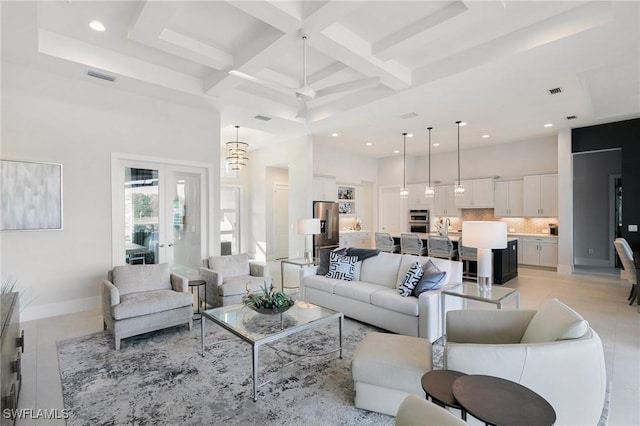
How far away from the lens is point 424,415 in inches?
45.8

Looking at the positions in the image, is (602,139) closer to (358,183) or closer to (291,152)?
(358,183)

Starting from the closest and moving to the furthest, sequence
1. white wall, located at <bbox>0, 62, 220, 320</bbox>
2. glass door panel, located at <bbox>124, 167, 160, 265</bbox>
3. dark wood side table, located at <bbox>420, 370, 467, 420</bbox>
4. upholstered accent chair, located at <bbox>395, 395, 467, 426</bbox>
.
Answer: upholstered accent chair, located at <bbox>395, 395, 467, 426</bbox> → dark wood side table, located at <bbox>420, 370, 467, 420</bbox> → white wall, located at <bbox>0, 62, 220, 320</bbox> → glass door panel, located at <bbox>124, 167, 160, 265</bbox>

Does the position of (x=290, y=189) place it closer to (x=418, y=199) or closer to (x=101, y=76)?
(x=418, y=199)

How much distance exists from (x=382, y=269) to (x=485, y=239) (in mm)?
1405

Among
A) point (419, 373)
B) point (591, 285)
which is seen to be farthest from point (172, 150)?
point (591, 285)

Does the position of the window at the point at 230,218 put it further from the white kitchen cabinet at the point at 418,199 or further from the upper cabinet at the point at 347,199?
the white kitchen cabinet at the point at 418,199

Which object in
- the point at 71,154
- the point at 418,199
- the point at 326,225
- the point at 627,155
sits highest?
the point at 627,155

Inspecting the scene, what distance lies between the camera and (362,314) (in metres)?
3.88

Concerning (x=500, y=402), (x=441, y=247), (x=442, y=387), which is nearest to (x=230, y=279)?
(x=442, y=387)

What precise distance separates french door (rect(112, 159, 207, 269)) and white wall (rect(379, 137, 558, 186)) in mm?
6077

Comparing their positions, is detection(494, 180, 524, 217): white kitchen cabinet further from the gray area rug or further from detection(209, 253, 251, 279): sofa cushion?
detection(209, 253, 251, 279): sofa cushion

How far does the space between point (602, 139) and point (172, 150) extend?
8.40 m

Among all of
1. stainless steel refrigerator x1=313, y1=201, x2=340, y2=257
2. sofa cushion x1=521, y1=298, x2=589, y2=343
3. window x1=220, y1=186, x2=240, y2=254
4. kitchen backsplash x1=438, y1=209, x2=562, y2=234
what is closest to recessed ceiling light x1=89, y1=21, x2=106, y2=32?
sofa cushion x1=521, y1=298, x2=589, y2=343

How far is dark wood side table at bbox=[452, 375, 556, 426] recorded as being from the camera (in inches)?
53.0
